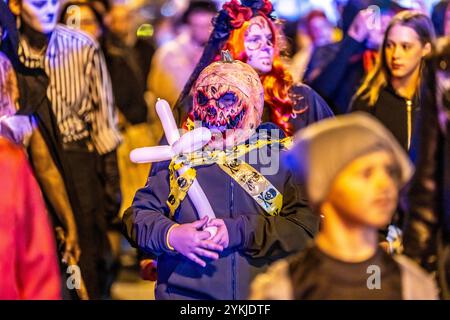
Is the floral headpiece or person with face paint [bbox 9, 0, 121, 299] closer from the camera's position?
the floral headpiece

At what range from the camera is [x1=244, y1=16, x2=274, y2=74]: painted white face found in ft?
21.1

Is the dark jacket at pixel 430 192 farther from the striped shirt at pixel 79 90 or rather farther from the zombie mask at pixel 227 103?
the striped shirt at pixel 79 90

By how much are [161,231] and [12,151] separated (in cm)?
82

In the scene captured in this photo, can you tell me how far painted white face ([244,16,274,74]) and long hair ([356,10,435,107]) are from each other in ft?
3.78

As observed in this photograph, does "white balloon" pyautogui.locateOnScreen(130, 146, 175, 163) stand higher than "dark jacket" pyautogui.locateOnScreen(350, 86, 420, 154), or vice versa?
"white balloon" pyautogui.locateOnScreen(130, 146, 175, 163)

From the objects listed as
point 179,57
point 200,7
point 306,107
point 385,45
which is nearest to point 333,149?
point 306,107

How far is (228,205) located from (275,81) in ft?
3.70

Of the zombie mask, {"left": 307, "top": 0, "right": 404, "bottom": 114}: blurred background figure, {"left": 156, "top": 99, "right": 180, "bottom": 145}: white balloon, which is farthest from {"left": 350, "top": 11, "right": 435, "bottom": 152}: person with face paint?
{"left": 156, "top": 99, "right": 180, "bottom": 145}: white balloon

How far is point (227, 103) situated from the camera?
5473 mm

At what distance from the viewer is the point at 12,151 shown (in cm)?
480

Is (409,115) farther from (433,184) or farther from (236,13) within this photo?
(236,13)

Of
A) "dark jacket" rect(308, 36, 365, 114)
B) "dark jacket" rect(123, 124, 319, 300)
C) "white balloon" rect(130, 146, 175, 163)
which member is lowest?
"dark jacket" rect(308, 36, 365, 114)

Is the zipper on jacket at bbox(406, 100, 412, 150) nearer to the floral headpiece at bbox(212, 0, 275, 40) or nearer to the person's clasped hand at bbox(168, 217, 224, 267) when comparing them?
the floral headpiece at bbox(212, 0, 275, 40)
